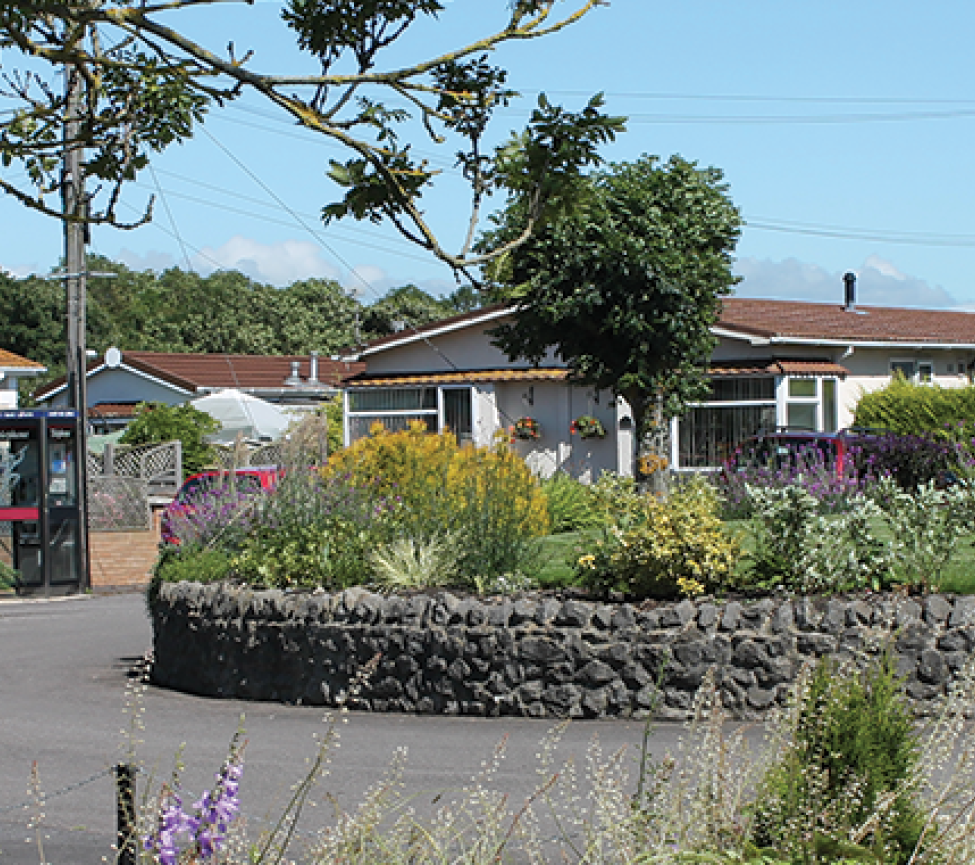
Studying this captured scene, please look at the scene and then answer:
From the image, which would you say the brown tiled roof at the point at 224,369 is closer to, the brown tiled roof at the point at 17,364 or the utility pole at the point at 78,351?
the brown tiled roof at the point at 17,364

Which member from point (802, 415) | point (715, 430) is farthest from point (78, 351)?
point (802, 415)

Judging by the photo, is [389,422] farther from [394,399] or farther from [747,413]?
[747,413]

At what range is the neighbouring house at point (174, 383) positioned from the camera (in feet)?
136

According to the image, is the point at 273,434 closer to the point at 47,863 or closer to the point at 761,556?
the point at 761,556

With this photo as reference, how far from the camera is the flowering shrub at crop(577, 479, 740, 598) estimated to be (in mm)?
10797

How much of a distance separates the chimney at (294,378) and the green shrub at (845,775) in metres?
40.6

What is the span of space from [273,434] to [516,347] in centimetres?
1469

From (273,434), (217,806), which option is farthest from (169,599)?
(273,434)

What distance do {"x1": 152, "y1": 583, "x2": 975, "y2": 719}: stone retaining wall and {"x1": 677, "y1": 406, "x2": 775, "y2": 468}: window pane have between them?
17.8m

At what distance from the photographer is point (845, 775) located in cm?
460

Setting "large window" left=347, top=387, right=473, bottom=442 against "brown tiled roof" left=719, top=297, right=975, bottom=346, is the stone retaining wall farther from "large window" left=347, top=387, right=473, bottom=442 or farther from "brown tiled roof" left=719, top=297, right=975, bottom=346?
"large window" left=347, top=387, right=473, bottom=442

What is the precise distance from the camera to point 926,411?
2836 centimetres

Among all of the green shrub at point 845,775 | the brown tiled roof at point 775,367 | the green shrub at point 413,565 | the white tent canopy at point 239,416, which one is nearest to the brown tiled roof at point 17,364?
the white tent canopy at point 239,416

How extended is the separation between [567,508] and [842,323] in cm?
1502
